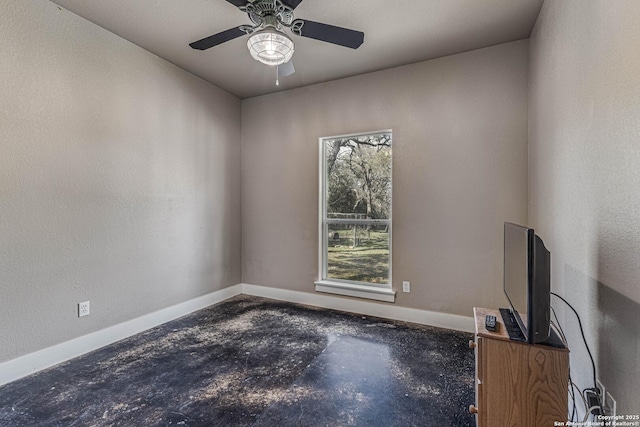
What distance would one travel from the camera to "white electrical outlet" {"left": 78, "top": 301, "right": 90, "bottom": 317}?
2482 millimetres

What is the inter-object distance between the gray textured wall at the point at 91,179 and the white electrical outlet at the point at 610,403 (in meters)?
3.45

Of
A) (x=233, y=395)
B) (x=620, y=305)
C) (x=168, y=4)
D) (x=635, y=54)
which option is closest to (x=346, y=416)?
(x=233, y=395)

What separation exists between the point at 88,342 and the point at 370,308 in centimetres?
271

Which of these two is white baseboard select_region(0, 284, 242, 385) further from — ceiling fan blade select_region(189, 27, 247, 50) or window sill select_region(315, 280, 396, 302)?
ceiling fan blade select_region(189, 27, 247, 50)

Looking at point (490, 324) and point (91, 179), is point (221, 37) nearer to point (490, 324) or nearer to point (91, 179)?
point (91, 179)

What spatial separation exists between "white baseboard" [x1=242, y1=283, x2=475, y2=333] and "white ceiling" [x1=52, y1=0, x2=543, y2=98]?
105 inches

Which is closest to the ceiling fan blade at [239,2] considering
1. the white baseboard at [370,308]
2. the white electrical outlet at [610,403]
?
the white electrical outlet at [610,403]

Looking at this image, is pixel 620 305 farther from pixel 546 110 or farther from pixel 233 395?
pixel 233 395

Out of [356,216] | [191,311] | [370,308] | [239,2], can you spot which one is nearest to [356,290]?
[370,308]

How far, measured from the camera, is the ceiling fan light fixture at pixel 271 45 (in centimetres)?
192

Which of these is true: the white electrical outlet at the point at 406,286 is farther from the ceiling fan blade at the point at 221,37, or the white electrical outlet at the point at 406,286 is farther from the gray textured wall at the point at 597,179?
the ceiling fan blade at the point at 221,37

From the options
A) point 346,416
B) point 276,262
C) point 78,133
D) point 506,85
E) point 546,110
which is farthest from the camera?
point 276,262

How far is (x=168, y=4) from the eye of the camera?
7.52ft

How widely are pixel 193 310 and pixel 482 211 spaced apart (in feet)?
11.1
